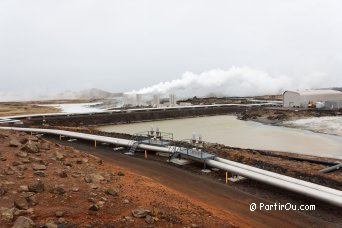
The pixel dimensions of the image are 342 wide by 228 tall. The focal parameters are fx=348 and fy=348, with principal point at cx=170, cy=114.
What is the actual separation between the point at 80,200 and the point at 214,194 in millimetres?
6610

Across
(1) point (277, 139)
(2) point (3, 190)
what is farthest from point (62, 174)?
(1) point (277, 139)

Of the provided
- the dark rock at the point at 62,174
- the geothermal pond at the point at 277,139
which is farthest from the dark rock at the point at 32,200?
the geothermal pond at the point at 277,139

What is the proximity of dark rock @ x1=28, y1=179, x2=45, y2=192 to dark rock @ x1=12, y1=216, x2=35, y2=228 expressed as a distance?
218 cm

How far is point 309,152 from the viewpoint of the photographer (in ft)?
99.2

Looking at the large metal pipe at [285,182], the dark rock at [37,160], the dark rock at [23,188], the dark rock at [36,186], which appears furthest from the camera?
the dark rock at [37,160]

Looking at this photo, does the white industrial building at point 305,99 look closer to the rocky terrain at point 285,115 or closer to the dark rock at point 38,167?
A: the rocky terrain at point 285,115

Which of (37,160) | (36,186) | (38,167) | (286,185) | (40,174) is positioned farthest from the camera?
(286,185)

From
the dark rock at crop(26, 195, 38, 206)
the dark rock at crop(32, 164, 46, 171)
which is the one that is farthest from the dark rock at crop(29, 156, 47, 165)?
the dark rock at crop(26, 195, 38, 206)

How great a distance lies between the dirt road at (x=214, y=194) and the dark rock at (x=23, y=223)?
266 inches

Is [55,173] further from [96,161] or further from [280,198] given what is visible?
[280,198]

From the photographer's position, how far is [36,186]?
11.1 meters

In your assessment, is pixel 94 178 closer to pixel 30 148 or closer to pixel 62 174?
pixel 62 174

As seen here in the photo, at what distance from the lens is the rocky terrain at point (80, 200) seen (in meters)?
9.66

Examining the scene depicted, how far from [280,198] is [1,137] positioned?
1413 cm
